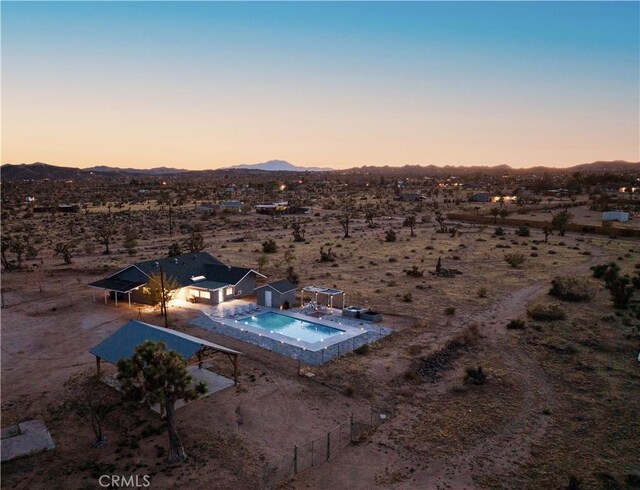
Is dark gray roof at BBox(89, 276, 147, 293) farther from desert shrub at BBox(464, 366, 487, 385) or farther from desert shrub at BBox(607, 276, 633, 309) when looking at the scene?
desert shrub at BBox(607, 276, 633, 309)

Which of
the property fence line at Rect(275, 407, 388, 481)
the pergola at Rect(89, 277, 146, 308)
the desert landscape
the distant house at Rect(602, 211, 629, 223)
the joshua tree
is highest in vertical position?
the distant house at Rect(602, 211, 629, 223)

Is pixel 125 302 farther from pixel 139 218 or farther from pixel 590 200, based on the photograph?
pixel 590 200

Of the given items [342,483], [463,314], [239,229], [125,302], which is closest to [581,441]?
[342,483]

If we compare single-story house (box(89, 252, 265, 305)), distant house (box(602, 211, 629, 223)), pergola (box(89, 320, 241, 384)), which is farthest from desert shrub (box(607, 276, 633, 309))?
distant house (box(602, 211, 629, 223))

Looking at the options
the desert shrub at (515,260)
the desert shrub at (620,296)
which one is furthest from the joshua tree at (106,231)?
the desert shrub at (620,296)

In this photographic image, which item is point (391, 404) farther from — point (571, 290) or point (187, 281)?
point (571, 290)

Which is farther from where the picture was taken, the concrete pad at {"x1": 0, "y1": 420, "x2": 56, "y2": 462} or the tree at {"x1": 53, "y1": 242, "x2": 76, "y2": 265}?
the tree at {"x1": 53, "y1": 242, "x2": 76, "y2": 265}

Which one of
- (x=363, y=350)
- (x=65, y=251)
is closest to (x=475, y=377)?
(x=363, y=350)
